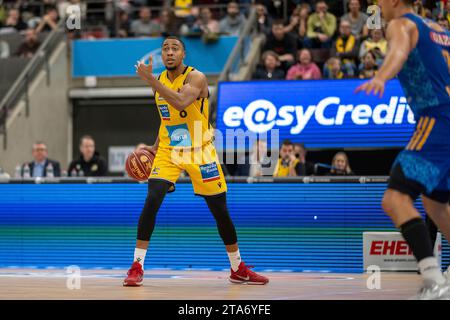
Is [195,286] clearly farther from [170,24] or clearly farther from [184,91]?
[170,24]

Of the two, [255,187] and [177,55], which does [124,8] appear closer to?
[255,187]

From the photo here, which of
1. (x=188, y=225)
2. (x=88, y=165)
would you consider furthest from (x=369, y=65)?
(x=188, y=225)

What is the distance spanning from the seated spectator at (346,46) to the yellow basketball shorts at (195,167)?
744 centimetres

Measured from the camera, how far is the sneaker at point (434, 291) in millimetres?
6293

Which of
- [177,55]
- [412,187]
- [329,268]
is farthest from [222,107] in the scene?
[412,187]

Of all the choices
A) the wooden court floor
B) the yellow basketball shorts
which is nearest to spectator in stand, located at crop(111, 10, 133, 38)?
the wooden court floor

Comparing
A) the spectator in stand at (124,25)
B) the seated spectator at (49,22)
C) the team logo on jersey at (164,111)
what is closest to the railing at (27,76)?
the seated spectator at (49,22)

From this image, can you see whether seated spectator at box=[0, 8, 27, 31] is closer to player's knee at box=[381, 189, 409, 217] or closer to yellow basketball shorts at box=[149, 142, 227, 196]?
yellow basketball shorts at box=[149, 142, 227, 196]

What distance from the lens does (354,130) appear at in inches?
574

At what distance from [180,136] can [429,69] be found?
3103mm

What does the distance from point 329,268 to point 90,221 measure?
3202 millimetres

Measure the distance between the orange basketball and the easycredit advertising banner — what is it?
5.55m

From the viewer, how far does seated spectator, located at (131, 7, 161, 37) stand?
2064 cm
